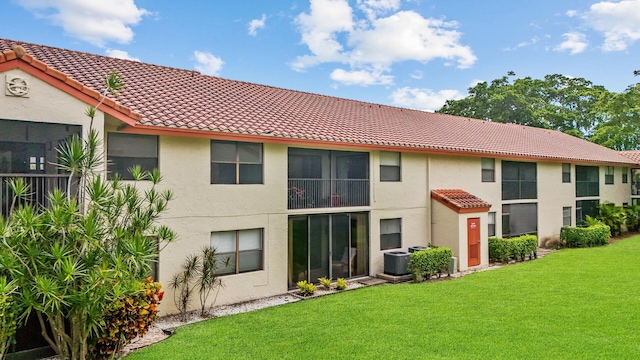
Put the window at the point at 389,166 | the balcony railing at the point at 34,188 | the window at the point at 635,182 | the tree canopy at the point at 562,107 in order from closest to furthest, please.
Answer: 1. the balcony railing at the point at 34,188
2. the window at the point at 389,166
3. the window at the point at 635,182
4. the tree canopy at the point at 562,107

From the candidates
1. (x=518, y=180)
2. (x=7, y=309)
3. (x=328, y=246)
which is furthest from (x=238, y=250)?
(x=518, y=180)

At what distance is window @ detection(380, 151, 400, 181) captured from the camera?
1616 centimetres

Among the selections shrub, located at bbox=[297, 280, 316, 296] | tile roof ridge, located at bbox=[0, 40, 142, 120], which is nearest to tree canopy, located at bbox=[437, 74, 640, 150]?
shrub, located at bbox=[297, 280, 316, 296]

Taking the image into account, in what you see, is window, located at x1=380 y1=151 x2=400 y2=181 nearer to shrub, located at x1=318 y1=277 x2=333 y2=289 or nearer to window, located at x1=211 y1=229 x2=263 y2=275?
shrub, located at x1=318 y1=277 x2=333 y2=289

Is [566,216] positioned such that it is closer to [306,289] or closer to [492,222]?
[492,222]

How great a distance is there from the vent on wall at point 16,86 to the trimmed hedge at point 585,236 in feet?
82.3

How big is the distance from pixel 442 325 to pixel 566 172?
808 inches

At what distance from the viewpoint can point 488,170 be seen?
20.5 m

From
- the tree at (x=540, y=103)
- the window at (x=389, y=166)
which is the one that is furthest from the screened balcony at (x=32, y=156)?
the tree at (x=540, y=103)

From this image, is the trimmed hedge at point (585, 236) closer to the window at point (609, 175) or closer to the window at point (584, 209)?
the window at point (584, 209)

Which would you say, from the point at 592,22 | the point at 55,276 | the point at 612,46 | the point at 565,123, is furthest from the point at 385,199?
the point at 565,123

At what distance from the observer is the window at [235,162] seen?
12000 millimetres

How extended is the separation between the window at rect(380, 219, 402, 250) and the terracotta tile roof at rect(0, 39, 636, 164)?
2.95 meters

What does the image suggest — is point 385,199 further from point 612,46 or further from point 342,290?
point 612,46
